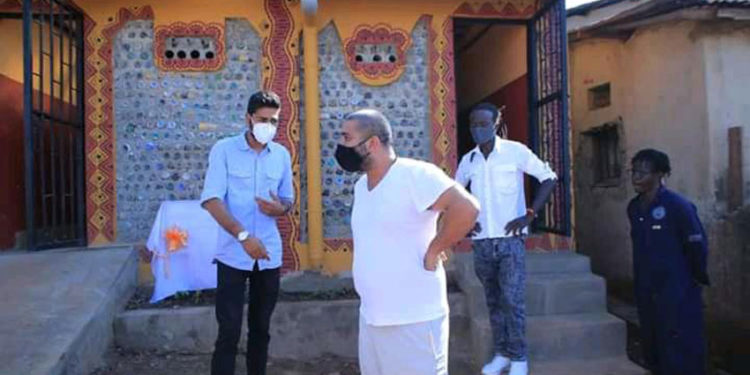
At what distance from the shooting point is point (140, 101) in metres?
6.50

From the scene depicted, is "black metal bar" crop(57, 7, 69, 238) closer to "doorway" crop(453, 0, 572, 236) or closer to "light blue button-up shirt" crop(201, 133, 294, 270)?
→ "light blue button-up shirt" crop(201, 133, 294, 270)

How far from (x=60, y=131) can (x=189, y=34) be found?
60.5 inches

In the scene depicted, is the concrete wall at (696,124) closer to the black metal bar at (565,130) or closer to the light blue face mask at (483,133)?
the black metal bar at (565,130)

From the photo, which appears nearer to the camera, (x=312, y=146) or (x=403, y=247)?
(x=403, y=247)

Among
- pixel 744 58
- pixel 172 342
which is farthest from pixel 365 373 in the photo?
pixel 744 58

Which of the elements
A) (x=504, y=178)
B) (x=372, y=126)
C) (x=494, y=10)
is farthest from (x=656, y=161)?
Result: (x=494, y=10)

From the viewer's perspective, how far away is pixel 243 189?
3.99 m

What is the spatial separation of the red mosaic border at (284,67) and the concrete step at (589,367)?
2.68 meters

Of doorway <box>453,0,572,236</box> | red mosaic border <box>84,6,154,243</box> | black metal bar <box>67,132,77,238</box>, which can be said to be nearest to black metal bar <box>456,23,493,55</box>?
doorway <box>453,0,572,236</box>

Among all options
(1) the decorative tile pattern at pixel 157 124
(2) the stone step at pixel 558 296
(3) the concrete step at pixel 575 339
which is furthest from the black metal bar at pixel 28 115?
(3) the concrete step at pixel 575 339

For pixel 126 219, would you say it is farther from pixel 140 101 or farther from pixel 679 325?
pixel 679 325

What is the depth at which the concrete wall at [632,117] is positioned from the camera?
7199 millimetres

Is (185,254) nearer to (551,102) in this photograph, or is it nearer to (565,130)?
(565,130)

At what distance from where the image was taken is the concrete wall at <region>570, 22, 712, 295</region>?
7.20 metres
